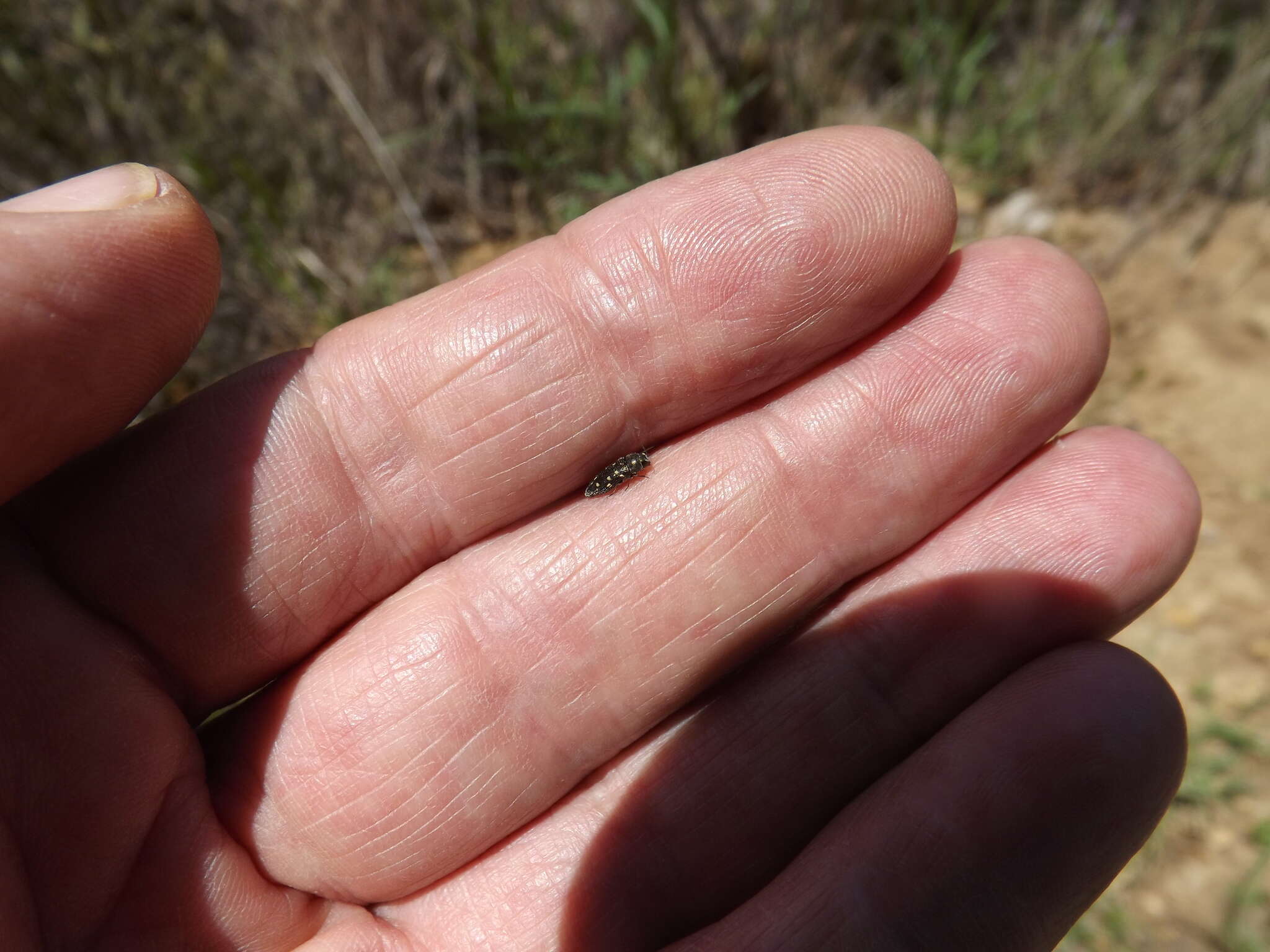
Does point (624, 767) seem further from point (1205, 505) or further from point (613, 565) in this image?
point (1205, 505)

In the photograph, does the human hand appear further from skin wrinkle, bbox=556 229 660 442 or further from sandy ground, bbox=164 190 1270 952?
sandy ground, bbox=164 190 1270 952

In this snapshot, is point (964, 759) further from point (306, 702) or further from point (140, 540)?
point (140, 540)

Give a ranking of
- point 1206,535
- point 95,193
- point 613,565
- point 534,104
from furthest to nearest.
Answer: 1. point 534,104
2. point 1206,535
3. point 613,565
4. point 95,193

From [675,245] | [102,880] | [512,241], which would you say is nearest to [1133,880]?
[675,245]

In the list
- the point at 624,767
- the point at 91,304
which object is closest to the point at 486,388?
Result: the point at 91,304

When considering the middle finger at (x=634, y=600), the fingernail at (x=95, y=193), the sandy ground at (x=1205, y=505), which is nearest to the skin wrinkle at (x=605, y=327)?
the middle finger at (x=634, y=600)

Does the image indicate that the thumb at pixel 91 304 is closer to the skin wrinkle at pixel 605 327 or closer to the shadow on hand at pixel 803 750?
the skin wrinkle at pixel 605 327

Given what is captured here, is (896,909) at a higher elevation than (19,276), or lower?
lower
